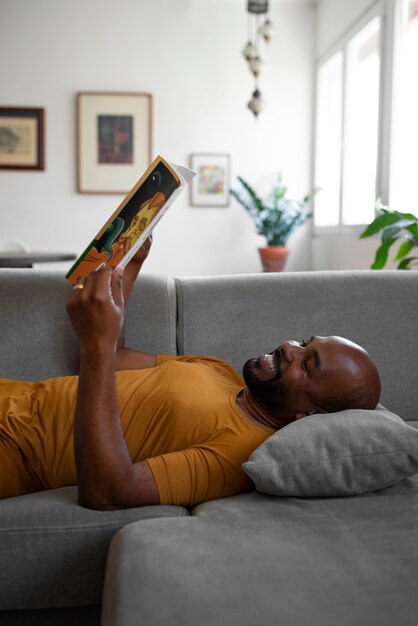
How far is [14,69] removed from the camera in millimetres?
5668

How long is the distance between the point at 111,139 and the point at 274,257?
1.81m

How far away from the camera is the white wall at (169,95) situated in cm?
568

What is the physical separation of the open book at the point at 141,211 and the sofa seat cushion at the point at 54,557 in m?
0.54

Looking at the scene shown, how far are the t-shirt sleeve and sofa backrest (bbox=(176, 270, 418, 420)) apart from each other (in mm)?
604

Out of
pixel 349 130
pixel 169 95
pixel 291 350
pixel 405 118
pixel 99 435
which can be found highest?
pixel 169 95

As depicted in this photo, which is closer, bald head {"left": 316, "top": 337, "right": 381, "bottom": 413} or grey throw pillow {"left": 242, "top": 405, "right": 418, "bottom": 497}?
grey throw pillow {"left": 242, "top": 405, "right": 418, "bottom": 497}

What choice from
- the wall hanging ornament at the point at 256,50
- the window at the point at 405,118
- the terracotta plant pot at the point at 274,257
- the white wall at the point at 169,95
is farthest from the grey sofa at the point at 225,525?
the white wall at the point at 169,95

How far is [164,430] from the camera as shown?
4.73 feet

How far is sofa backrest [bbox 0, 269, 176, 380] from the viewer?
72.6 inches

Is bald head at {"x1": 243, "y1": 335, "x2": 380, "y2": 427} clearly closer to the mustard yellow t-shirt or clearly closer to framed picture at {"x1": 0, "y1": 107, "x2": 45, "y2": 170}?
the mustard yellow t-shirt

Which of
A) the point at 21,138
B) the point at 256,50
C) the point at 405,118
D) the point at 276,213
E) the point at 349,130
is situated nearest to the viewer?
the point at 405,118

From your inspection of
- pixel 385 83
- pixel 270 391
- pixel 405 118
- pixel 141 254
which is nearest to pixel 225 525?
pixel 270 391

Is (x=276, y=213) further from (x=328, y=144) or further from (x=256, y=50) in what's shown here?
(x=256, y=50)

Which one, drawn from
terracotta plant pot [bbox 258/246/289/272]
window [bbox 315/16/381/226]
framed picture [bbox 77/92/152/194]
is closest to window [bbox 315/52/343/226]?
window [bbox 315/16/381/226]
